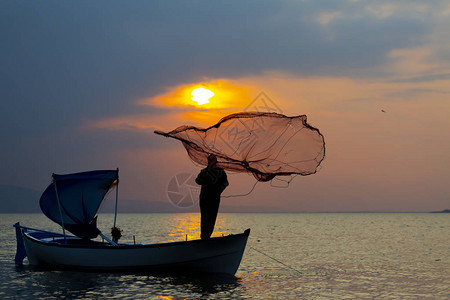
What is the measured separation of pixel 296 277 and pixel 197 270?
748 centimetres

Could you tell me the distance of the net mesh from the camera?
47.0 ft

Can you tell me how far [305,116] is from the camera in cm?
1427

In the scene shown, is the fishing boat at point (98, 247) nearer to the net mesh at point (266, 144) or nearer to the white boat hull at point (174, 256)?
the white boat hull at point (174, 256)

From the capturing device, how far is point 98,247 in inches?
805

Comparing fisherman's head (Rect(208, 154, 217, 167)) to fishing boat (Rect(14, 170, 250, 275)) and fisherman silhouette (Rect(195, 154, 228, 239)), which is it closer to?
fisherman silhouette (Rect(195, 154, 228, 239))

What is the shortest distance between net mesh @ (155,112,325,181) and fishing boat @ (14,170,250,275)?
16.4 feet

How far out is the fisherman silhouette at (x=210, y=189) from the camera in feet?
59.0

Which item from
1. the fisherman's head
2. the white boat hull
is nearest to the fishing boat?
the white boat hull

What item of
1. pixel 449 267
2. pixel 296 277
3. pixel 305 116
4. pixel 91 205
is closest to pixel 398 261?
pixel 449 267

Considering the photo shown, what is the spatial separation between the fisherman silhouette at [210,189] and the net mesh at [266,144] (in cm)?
254

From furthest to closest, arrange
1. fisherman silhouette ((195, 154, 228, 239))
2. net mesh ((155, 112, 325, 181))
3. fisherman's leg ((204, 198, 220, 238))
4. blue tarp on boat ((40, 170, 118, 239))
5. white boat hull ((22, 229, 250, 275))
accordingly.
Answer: blue tarp on boat ((40, 170, 118, 239)) → white boat hull ((22, 229, 250, 275)) → fisherman's leg ((204, 198, 220, 238)) → fisherman silhouette ((195, 154, 228, 239)) → net mesh ((155, 112, 325, 181))

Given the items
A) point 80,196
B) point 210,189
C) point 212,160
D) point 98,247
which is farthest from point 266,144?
point 80,196

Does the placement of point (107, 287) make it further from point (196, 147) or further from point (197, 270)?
point (196, 147)

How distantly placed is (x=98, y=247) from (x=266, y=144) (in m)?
9.43
